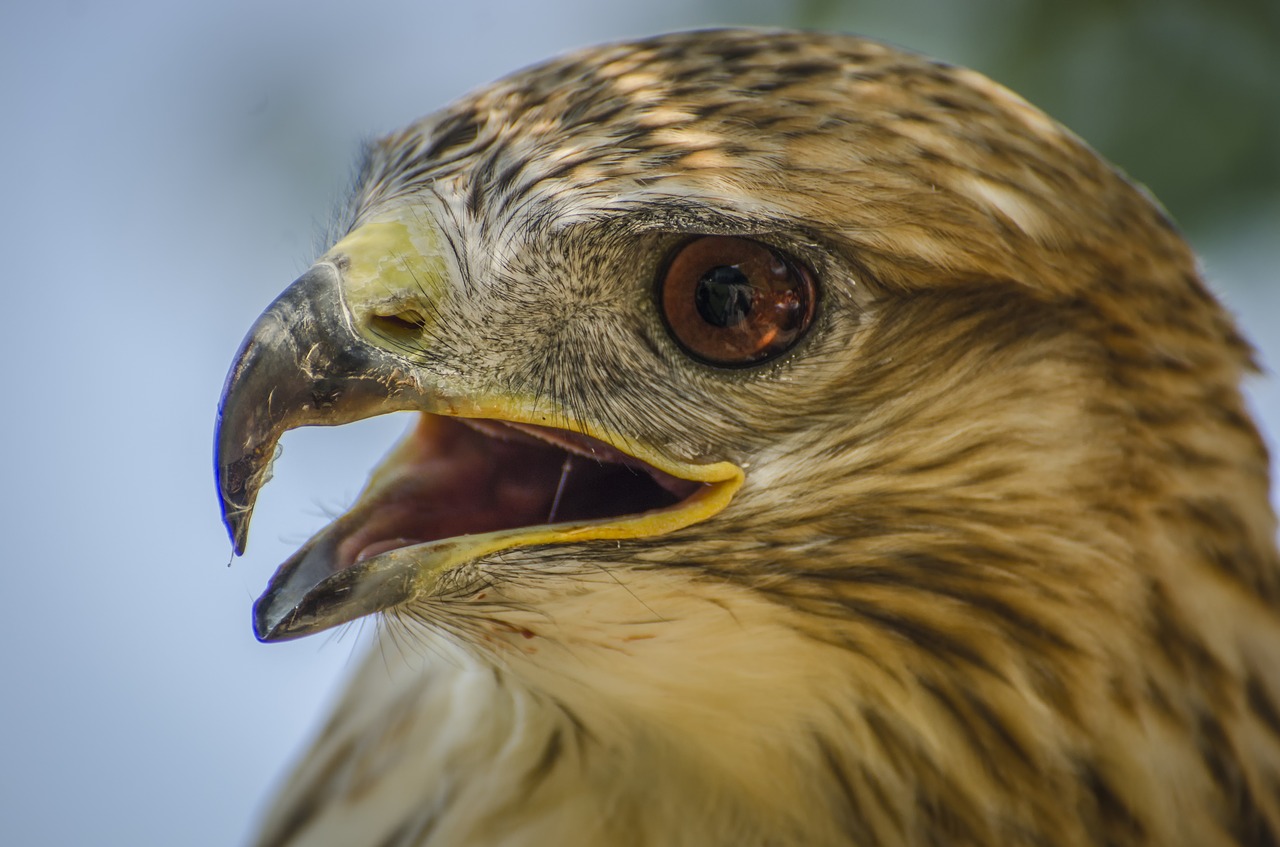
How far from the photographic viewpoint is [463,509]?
1.81m

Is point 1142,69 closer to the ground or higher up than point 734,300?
higher up

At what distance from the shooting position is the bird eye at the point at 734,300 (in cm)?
167

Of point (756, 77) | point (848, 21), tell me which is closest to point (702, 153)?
point (756, 77)

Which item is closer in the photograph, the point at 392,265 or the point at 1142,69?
the point at 392,265

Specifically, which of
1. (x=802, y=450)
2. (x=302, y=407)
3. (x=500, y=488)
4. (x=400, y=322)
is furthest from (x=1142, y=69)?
(x=302, y=407)

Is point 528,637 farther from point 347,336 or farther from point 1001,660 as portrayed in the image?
point 1001,660

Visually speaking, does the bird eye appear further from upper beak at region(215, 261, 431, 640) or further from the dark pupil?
upper beak at region(215, 261, 431, 640)

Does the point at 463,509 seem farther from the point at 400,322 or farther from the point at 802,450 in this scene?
the point at 802,450

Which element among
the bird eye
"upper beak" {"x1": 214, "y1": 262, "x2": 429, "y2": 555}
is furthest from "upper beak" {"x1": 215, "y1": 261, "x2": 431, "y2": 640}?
the bird eye

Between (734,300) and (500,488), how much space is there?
420mm

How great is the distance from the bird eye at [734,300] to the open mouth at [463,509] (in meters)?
0.16

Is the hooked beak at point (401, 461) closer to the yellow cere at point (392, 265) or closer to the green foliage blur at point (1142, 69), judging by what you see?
the yellow cere at point (392, 265)

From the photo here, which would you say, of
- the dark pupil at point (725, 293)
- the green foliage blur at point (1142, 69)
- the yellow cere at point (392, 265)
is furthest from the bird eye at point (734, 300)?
the green foliage blur at point (1142, 69)

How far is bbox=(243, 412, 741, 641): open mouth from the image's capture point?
1621mm
